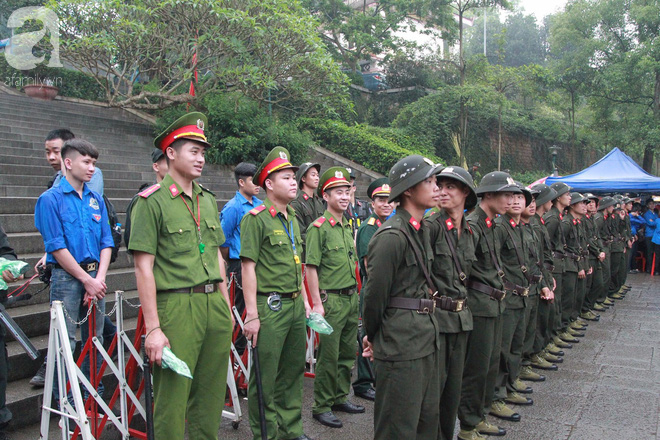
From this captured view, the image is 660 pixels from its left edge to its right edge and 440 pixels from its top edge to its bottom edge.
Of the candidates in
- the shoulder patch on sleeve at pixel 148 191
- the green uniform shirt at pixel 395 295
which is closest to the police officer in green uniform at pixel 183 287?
the shoulder patch on sleeve at pixel 148 191

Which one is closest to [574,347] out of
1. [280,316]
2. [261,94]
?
[280,316]

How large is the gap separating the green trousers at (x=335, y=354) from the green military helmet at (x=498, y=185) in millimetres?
1479

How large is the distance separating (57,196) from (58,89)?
57.0 ft

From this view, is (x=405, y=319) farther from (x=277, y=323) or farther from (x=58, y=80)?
(x=58, y=80)

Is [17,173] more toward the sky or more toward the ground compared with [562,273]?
more toward the sky

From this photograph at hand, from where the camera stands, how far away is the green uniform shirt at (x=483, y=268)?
4059mm

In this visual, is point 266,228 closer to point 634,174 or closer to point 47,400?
point 47,400

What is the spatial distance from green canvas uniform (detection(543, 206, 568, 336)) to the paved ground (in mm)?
525

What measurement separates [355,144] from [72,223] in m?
14.7

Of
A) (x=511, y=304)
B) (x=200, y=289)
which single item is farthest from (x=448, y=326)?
(x=511, y=304)

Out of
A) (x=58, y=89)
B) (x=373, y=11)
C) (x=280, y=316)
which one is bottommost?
(x=280, y=316)

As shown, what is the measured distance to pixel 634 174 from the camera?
42.6 ft

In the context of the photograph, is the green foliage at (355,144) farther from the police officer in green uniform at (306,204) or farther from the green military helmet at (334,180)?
the green military helmet at (334,180)

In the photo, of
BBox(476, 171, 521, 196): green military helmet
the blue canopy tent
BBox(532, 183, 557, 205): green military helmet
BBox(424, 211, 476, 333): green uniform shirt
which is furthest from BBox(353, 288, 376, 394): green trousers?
the blue canopy tent
